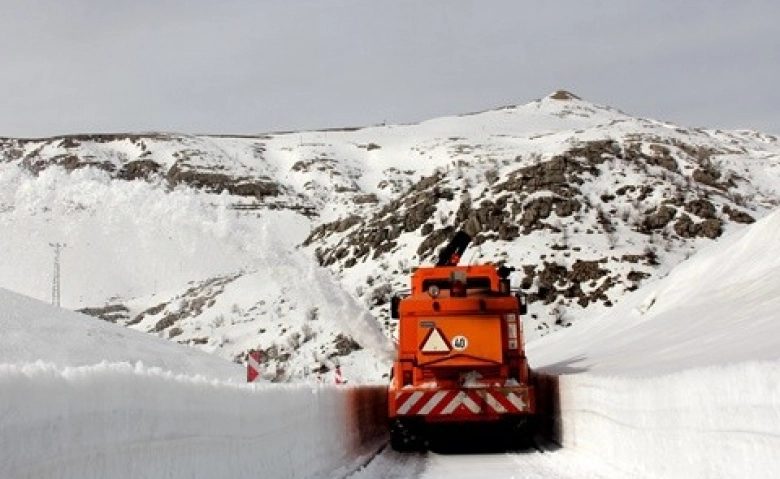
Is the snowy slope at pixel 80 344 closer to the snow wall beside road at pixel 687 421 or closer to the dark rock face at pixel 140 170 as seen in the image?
the snow wall beside road at pixel 687 421

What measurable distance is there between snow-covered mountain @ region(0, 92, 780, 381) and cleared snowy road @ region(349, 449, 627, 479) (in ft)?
66.6

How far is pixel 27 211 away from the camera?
323 ft

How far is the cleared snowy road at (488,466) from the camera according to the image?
11.7 metres

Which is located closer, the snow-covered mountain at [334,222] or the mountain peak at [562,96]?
the snow-covered mountain at [334,222]

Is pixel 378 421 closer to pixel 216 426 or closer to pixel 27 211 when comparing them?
pixel 216 426

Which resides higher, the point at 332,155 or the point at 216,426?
the point at 332,155

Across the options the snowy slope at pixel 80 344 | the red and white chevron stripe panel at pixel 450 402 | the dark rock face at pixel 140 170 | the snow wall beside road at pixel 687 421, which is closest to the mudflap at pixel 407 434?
the red and white chevron stripe panel at pixel 450 402

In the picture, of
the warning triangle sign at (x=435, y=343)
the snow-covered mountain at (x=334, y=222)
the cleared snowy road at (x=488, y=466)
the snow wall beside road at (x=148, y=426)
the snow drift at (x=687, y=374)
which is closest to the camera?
the snow wall beside road at (x=148, y=426)

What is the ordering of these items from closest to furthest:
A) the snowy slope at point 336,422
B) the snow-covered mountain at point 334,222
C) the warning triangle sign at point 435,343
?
the snowy slope at point 336,422
the warning triangle sign at point 435,343
the snow-covered mountain at point 334,222

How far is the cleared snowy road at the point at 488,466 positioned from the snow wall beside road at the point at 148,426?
0.92 metres

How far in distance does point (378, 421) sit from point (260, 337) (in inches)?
895

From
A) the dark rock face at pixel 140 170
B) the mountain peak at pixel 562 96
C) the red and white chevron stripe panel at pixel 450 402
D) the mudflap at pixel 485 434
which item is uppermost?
the mountain peak at pixel 562 96

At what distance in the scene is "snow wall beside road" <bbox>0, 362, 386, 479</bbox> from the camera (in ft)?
16.2

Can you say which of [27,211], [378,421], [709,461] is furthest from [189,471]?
[27,211]
